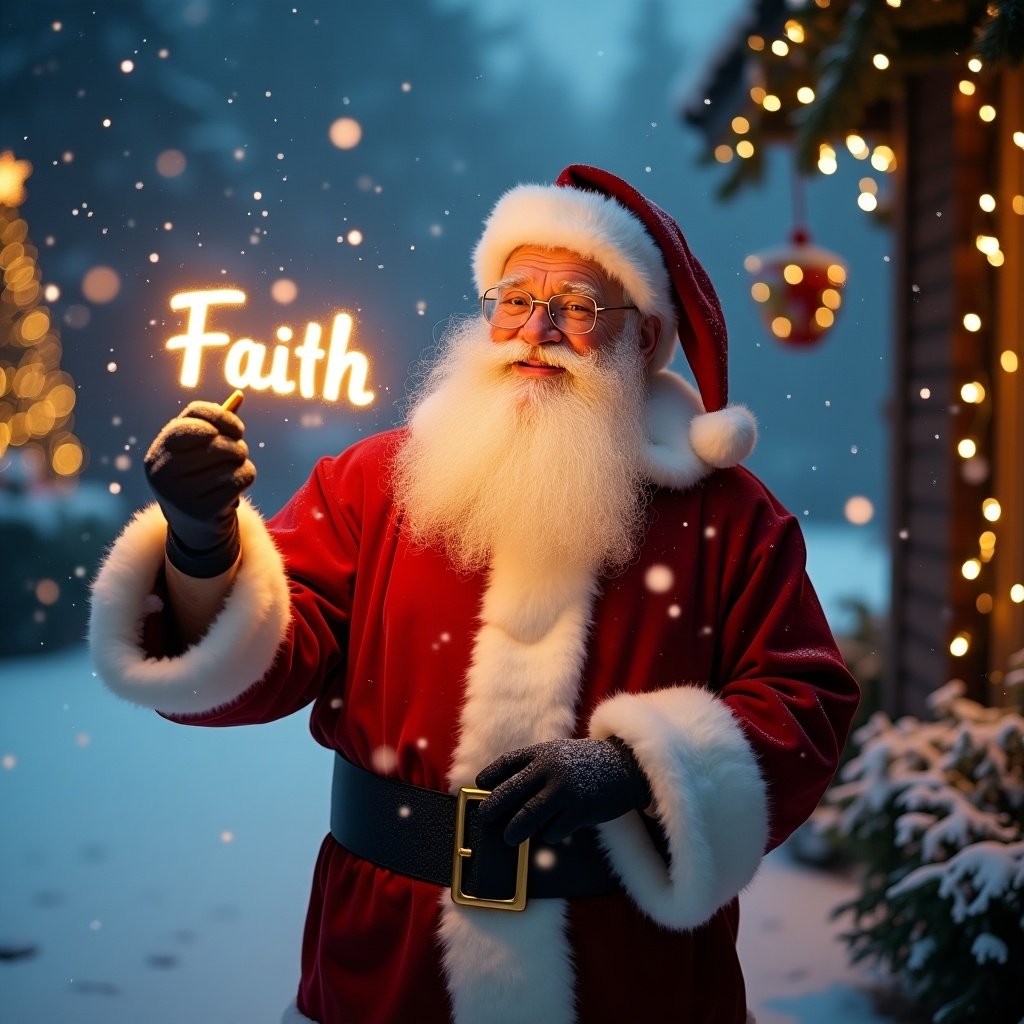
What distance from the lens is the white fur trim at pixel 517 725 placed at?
1.57 metres

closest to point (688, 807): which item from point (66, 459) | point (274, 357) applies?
point (274, 357)

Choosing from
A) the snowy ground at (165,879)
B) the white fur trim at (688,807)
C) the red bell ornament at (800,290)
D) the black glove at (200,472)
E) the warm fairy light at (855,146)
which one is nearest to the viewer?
the black glove at (200,472)

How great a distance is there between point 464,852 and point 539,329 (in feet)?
2.75

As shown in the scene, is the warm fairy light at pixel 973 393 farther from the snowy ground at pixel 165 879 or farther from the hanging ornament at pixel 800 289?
the snowy ground at pixel 165 879

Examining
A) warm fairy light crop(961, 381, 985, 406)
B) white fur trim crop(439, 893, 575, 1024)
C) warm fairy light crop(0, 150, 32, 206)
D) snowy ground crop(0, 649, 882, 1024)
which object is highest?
warm fairy light crop(0, 150, 32, 206)

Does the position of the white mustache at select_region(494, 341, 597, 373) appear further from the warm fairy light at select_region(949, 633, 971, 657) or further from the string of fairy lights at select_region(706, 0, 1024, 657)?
the warm fairy light at select_region(949, 633, 971, 657)

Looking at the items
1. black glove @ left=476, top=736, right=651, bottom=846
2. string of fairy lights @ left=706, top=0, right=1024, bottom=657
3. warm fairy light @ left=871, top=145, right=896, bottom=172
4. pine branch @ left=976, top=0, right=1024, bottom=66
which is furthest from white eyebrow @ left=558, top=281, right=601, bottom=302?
warm fairy light @ left=871, top=145, right=896, bottom=172

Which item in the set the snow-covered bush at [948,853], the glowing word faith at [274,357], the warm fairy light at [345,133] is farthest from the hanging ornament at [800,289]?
the glowing word faith at [274,357]

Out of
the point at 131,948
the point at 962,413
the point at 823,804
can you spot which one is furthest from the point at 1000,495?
the point at 131,948

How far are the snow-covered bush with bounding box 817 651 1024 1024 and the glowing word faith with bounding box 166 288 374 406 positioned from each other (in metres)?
1.84

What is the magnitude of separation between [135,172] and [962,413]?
106 inches

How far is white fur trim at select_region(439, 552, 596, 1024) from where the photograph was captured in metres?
1.57

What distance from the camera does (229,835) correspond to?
3.50 m

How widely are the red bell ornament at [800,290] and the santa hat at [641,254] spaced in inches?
77.8
